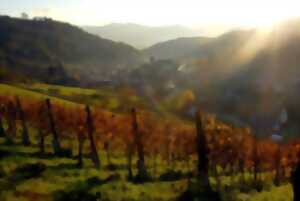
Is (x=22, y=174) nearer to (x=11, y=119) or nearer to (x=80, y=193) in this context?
(x=80, y=193)

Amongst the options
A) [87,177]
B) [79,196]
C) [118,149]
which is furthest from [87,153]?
[79,196]

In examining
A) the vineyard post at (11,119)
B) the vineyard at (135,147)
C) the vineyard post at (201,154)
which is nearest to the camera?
the vineyard post at (201,154)

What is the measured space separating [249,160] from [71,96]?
112726 millimetres

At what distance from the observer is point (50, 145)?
8456 centimetres

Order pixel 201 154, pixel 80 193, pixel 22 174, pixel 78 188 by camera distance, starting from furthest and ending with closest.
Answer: pixel 22 174 → pixel 78 188 → pixel 201 154 → pixel 80 193

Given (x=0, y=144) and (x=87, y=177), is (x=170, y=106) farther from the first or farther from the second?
(x=87, y=177)

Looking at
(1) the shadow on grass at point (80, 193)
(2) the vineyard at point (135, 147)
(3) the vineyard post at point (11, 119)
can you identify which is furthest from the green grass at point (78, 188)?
(3) the vineyard post at point (11, 119)

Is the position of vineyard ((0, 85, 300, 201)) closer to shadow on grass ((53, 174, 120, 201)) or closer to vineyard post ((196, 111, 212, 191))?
shadow on grass ((53, 174, 120, 201))

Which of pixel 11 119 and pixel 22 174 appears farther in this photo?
pixel 11 119

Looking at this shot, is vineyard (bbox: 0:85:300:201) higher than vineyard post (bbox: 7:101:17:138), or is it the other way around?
vineyard post (bbox: 7:101:17:138)

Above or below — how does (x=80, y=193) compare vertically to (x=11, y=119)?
below

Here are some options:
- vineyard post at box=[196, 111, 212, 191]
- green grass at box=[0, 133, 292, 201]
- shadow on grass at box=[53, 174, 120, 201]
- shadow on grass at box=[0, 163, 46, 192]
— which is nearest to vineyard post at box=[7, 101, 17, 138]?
green grass at box=[0, 133, 292, 201]

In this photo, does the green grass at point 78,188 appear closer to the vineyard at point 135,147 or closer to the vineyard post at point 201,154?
the vineyard at point 135,147

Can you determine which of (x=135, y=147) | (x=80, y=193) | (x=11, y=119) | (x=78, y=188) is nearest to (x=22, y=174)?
(x=78, y=188)
